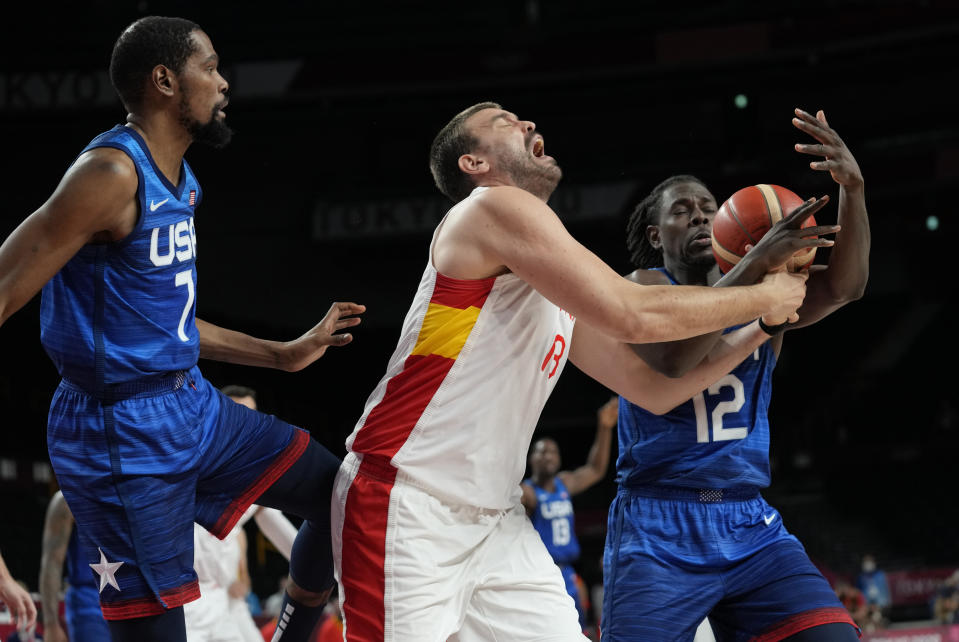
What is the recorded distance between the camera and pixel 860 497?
22297 mm

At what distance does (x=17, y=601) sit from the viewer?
3102 mm

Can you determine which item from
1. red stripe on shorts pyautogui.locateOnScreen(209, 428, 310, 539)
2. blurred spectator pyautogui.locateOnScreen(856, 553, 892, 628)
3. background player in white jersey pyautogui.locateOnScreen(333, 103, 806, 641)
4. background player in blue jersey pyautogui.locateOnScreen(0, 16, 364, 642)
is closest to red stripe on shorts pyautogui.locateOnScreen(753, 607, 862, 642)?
background player in white jersey pyautogui.locateOnScreen(333, 103, 806, 641)

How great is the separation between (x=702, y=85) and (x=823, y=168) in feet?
51.6

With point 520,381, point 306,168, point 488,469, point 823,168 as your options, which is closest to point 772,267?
point 823,168

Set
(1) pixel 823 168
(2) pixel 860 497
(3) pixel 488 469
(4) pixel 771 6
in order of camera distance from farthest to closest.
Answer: (2) pixel 860 497
(4) pixel 771 6
(1) pixel 823 168
(3) pixel 488 469

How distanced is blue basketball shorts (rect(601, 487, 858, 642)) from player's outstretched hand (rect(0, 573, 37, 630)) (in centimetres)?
186

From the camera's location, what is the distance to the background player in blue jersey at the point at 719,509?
136 inches

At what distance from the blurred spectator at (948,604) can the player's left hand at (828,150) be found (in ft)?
44.2

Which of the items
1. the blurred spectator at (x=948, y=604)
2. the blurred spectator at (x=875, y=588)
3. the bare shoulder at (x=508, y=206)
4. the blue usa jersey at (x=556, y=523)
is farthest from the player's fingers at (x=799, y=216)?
the blurred spectator at (x=875, y=588)

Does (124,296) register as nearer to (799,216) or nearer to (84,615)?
(799,216)

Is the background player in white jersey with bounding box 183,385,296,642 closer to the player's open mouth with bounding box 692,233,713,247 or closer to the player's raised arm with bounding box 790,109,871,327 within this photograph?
the player's open mouth with bounding box 692,233,713,247

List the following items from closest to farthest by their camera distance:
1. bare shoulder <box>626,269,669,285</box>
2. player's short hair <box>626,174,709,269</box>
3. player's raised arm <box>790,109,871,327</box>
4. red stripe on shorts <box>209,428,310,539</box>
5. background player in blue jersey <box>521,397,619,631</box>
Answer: red stripe on shorts <box>209,428,310,539</box>
player's raised arm <box>790,109,871,327</box>
bare shoulder <box>626,269,669,285</box>
player's short hair <box>626,174,709,269</box>
background player in blue jersey <box>521,397,619,631</box>

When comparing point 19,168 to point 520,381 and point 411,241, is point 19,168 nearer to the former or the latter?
point 411,241

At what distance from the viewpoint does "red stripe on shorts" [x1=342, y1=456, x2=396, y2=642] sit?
2.85 meters
